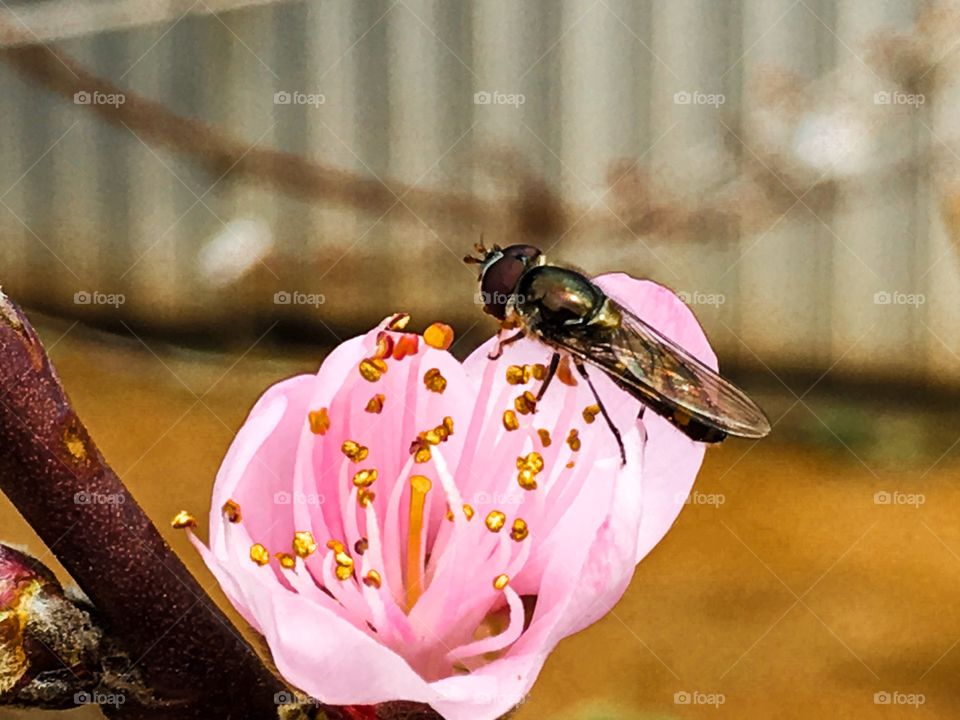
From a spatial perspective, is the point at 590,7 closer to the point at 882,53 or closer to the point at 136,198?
the point at 882,53

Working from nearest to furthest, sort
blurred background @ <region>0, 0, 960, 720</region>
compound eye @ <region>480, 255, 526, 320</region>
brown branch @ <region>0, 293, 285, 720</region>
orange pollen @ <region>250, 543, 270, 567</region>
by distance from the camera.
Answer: brown branch @ <region>0, 293, 285, 720</region> < orange pollen @ <region>250, 543, 270, 567</region> < compound eye @ <region>480, 255, 526, 320</region> < blurred background @ <region>0, 0, 960, 720</region>

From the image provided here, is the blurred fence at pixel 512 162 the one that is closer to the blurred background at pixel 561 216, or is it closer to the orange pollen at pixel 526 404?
the blurred background at pixel 561 216

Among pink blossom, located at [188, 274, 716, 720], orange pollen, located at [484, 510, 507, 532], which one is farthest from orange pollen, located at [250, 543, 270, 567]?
orange pollen, located at [484, 510, 507, 532]

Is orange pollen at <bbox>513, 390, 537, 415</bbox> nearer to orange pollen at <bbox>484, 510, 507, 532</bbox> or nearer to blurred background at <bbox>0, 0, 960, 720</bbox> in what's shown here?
orange pollen at <bbox>484, 510, 507, 532</bbox>

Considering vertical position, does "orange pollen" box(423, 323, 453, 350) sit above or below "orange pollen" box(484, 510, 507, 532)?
above

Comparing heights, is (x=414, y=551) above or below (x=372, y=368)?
below

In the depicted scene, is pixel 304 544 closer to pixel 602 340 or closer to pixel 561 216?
pixel 602 340

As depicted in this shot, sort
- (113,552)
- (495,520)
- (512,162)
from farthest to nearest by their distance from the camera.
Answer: (512,162)
(495,520)
(113,552)

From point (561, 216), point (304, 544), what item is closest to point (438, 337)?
point (304, 544)
